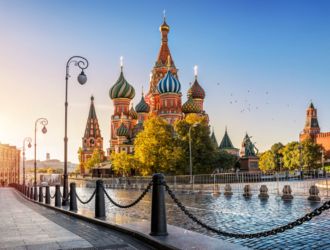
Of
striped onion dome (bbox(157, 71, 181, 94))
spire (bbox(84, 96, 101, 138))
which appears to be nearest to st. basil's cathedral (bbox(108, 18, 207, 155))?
striped onion dome (bbox(157, 71, 181, 94))

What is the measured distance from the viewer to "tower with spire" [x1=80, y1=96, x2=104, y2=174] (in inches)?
4266

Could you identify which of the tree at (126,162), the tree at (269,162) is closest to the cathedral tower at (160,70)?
the tree at (126,162)

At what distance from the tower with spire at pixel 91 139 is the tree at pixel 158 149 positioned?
66772 mm

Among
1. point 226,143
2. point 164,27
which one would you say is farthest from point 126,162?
point 164,27

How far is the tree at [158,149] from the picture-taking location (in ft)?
135

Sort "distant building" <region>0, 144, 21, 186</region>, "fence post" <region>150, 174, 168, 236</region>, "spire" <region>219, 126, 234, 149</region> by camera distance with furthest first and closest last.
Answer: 1. "distant building" <region>0, 144, 21, 186</region>
2. "spire" <region>219, 126, 234, 149</region>
3. "fence post" <region>150, 174, 168, 236</region>

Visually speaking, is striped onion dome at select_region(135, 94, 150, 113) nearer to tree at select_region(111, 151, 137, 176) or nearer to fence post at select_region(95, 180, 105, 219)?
tree at select_region(111, 151, 137, 176)

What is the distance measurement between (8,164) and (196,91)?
75.9 m

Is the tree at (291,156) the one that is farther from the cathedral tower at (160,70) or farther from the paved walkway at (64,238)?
the paved walkway at (64,238)

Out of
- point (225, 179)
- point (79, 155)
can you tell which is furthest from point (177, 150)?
point (79, 155)

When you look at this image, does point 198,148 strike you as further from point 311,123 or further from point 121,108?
point 311,123

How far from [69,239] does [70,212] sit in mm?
5094

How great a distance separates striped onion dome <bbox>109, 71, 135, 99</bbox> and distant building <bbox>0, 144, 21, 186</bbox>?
4904cm

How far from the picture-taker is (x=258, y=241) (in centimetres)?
716
